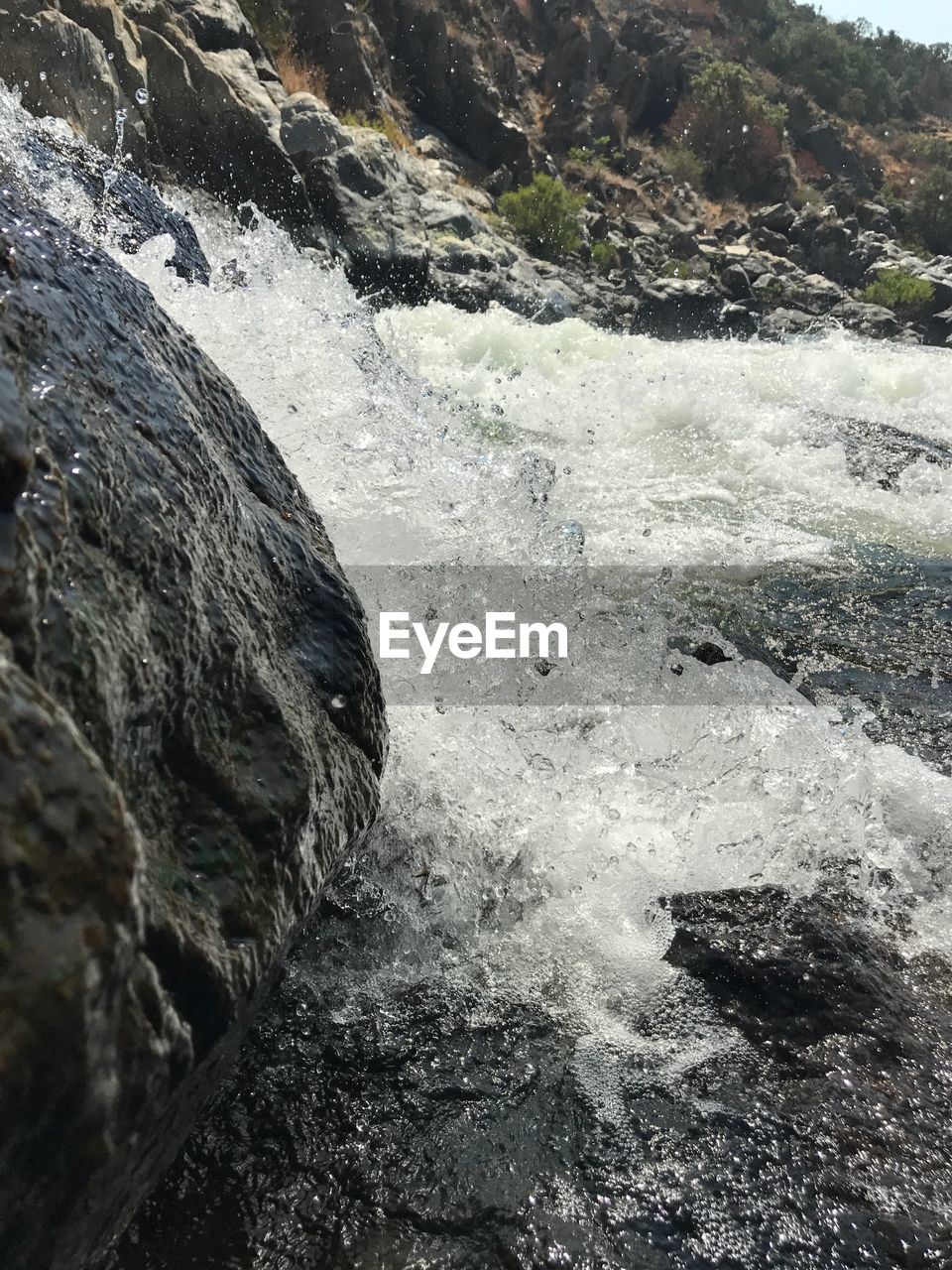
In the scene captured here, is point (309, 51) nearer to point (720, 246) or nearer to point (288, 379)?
point (720, 246)

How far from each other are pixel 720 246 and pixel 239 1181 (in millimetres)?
23895

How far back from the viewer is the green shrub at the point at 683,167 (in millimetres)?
25156

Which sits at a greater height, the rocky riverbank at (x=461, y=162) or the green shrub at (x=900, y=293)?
the rocky riverbank at (x=461, y=162)

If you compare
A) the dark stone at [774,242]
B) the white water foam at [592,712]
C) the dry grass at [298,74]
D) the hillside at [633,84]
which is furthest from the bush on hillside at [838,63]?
the white water foam at [592,712]

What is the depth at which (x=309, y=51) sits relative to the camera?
1612 centimetres

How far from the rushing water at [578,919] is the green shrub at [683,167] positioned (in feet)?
77.1

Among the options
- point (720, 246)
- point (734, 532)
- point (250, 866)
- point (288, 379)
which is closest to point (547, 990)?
point (250, 866)

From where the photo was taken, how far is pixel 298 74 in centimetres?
1537

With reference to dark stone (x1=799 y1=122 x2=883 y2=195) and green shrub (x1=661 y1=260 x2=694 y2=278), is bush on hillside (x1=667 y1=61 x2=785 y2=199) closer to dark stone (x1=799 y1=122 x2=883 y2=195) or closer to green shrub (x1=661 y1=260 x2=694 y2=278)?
dark stone (x1=799 y1=122 x2=883 y2=195)

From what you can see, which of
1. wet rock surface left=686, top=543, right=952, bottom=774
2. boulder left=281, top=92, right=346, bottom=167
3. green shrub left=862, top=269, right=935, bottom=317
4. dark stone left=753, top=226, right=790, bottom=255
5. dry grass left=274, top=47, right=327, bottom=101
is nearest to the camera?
wet rock surface left=686, top=543, right=952, bottom=774

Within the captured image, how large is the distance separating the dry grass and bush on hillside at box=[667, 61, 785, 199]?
46.3 feet

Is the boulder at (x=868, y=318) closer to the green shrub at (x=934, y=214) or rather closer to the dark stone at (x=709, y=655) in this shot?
the green shrub at (x=934, y=214)

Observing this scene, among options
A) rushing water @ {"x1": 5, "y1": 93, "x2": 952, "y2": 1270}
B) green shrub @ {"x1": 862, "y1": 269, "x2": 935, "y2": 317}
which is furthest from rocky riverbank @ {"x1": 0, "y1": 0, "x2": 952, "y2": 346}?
rushing water @ {"x1": 5, "y1": 93, "x2": 952, "y2": 1270}

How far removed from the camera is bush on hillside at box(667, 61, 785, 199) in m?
26.1
